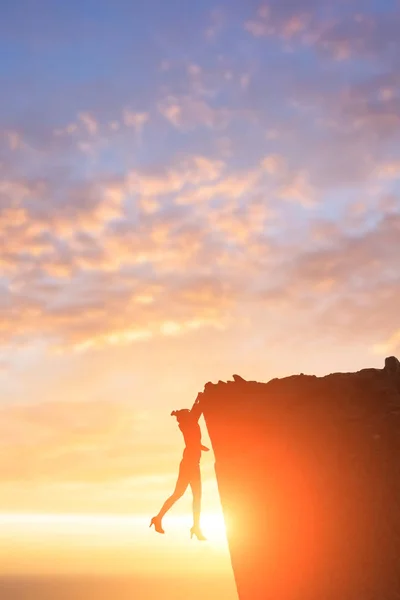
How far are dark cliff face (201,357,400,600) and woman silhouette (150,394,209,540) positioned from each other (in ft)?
2.63

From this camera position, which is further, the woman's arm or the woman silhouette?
the woman's arm

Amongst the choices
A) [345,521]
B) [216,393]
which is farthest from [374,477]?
[216,393]

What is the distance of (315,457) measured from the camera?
17.0m

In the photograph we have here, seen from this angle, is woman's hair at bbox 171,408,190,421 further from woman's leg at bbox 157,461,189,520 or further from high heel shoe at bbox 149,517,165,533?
high heel shoe at bbox 149,517,165,533

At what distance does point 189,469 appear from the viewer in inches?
732

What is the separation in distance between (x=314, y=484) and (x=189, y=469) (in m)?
3.56

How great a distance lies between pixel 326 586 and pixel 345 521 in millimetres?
1693

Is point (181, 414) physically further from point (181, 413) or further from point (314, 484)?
point (314, 484)

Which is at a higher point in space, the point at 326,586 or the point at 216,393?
the point at 216,393

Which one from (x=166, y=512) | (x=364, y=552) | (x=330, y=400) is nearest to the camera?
(x=364, y=552)

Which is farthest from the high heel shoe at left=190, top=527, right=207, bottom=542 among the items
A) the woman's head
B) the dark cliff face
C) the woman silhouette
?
the woman's head

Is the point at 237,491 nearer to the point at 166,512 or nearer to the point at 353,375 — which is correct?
the point at 166,512

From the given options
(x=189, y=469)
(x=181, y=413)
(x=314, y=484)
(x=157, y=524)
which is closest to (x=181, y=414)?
(x=181, y=413)

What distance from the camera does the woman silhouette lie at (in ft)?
59.7
